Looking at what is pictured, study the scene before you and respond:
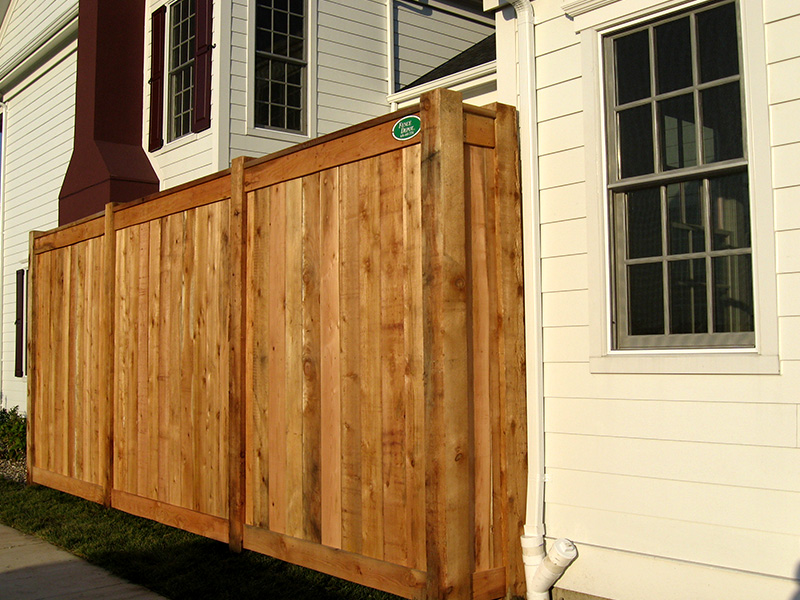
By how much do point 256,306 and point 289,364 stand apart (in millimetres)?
594

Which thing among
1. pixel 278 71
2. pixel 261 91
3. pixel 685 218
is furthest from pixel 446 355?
pixel 278 71

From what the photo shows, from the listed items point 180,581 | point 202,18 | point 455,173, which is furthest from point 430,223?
point 202,18

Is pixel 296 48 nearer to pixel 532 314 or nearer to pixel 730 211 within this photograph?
pixel 532 314

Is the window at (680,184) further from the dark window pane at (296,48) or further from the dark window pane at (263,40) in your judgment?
the dark window pane at (296,48)

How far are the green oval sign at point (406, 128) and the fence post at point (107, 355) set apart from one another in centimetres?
404

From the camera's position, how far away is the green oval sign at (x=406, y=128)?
4.61m

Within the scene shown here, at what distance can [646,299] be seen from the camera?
14.6 feet

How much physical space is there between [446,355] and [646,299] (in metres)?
1.14

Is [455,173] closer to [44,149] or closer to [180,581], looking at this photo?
[180,581]

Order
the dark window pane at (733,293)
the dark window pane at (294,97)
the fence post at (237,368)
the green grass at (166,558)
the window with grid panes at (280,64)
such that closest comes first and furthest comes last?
the dark window pane at (733,293) < the green grass at (166,558) < the fence post at (237,368) < the window with grid panes at (280,64) < the dark window pane at (294,97)

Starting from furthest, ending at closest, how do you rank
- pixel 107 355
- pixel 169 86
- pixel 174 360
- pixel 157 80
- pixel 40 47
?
1. pixel 40 47
2. pixel 157 80
3. pixel 169 86
4. pixel 107 355
5. pixel 174 360

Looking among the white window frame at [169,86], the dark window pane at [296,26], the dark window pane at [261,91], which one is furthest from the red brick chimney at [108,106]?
the dark window pane at [296,26]

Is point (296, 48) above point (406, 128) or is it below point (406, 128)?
above

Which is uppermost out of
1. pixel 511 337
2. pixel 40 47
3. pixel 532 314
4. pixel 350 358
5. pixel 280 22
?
pixel 40 47
